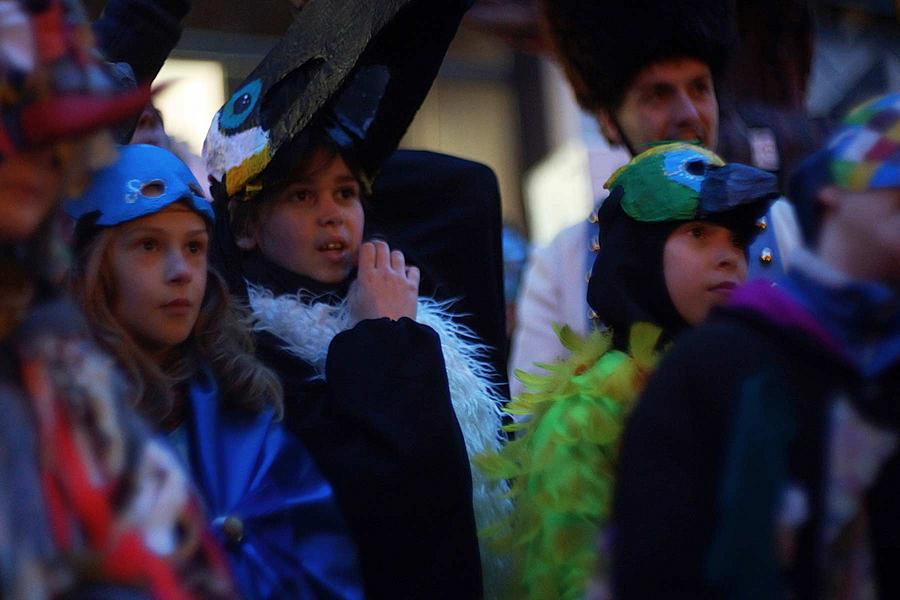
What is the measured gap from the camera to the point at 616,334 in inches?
117

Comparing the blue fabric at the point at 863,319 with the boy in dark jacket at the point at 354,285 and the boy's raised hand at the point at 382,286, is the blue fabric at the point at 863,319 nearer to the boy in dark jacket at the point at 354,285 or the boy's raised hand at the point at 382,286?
the boy in dark jacket at the point at 354,285

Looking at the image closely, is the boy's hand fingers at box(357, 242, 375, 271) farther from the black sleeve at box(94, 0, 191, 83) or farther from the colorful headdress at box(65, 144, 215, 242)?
the black sleeve at box(94, 0, 191, 83)

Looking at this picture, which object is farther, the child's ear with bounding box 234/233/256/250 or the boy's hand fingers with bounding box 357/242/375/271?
the child's ear with bounding box 234/233/256/250

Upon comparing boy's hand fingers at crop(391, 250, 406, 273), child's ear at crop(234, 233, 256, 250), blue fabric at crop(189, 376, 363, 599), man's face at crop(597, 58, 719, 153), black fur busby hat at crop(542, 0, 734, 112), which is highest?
black fur busby hat at crop(542, 0, 734, 112)

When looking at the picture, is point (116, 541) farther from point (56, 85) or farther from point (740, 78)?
point (740, 78)

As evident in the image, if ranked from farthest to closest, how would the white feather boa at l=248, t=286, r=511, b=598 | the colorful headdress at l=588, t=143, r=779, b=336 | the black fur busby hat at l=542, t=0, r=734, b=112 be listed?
1. the black fur busby hat at l=542, t=0, r=734, b=112
2. the white feather boa at l=248, t=286, r=511, b=598
3. the colorful headdress at l=588, t=143, r=779, b=336

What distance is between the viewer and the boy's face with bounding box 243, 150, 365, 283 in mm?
3260

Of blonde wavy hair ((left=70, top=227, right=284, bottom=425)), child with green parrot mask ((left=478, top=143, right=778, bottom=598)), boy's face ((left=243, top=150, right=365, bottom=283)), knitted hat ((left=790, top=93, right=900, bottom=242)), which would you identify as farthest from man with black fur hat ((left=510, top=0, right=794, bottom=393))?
knitted hat ((left=790, top=93, right=900, bottom=242))

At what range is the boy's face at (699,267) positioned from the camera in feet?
9.39

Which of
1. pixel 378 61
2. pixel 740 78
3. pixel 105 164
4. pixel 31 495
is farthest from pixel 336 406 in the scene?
pixel 740 78

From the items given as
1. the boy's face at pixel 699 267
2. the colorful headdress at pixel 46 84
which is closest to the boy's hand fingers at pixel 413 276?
the boy's face at pixel 699 267

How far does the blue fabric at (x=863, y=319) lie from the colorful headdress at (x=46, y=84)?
92 centimetres

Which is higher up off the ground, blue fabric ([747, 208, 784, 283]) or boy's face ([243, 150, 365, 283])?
boy's face ([243, 150, 365, 283])

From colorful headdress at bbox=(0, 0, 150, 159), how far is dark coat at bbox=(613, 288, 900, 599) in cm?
79
